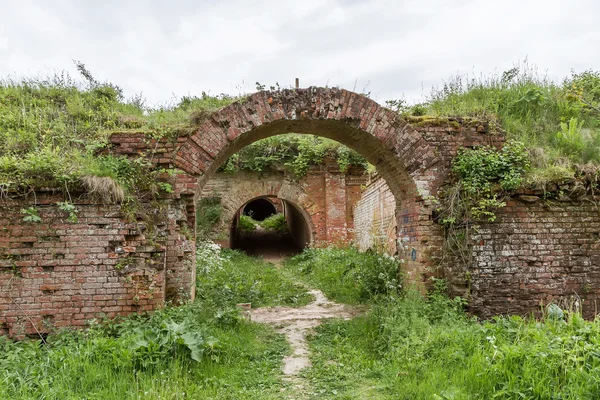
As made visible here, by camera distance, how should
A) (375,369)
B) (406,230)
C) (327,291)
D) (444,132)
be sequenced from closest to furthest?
(375,369) → (444,132) → (406,230) → (327,291)

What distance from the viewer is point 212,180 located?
13.5 metres

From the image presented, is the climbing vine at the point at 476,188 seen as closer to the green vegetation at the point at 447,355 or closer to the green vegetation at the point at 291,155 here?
the green vegetation at the point at 447,355

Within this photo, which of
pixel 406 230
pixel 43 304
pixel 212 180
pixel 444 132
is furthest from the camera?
pixel 212 180

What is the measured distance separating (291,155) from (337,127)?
7190mm

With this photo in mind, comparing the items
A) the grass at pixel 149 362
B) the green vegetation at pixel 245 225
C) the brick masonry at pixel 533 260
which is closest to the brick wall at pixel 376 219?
the brick masonry at pixel 533 260

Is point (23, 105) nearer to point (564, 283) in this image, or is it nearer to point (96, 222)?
point (96, 222)

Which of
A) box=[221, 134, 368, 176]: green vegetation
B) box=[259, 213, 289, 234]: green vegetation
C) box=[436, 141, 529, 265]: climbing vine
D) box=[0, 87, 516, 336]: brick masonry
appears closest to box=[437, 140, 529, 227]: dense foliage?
box=[436, 141, 529, 265]: climbing vine

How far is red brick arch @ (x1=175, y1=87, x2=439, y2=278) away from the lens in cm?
558

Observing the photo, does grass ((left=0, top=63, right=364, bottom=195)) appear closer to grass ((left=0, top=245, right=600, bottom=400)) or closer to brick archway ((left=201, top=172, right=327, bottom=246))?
grass ((left=0, top=245, right=600, bottom=400))

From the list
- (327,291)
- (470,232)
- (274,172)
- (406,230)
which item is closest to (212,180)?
(274,172)

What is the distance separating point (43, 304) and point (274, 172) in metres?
9.34

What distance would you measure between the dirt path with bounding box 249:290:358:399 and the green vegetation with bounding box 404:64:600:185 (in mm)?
3797

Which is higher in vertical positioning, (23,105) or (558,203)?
(23,105)

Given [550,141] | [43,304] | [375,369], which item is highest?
[550,141]
